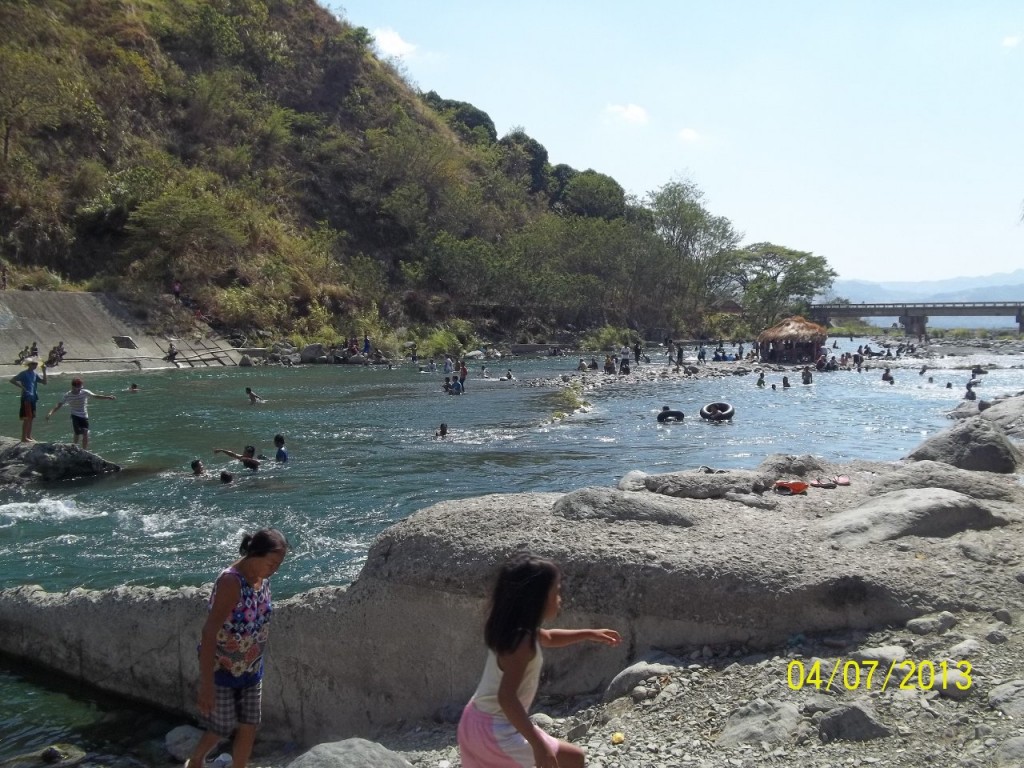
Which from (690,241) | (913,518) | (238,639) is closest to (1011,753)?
(913,518)

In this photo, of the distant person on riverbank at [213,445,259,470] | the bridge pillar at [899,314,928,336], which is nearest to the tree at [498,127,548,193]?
the bridge pillar at [899,314,928,336]

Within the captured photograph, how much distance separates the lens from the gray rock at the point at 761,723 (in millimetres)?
4836

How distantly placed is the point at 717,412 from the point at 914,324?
76.6m

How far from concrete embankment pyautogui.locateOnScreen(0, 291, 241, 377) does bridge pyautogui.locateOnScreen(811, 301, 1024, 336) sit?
2615 inches

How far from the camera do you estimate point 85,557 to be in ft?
38.4

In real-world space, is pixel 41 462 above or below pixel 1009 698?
below

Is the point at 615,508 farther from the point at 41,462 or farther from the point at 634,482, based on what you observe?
the point at 41,462

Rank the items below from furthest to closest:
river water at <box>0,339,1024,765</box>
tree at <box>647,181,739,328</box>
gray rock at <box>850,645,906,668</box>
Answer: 1. tree at <box>647,181,739,328</box>
2. river water at <box>0,339,1024,765</box>
3. gray rock at <box>850,645,906,668</box>

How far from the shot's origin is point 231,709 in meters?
5.11

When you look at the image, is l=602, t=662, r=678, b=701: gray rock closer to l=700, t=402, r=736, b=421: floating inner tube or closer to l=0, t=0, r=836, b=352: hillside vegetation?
l=700, t=402, r=736, b=421: floating inner tube

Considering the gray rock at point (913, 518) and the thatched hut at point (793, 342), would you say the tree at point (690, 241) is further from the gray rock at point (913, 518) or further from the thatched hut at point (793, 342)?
the gray rock at point (913, 518)

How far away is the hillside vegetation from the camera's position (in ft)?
158

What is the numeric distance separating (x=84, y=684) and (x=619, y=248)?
68.4 m
